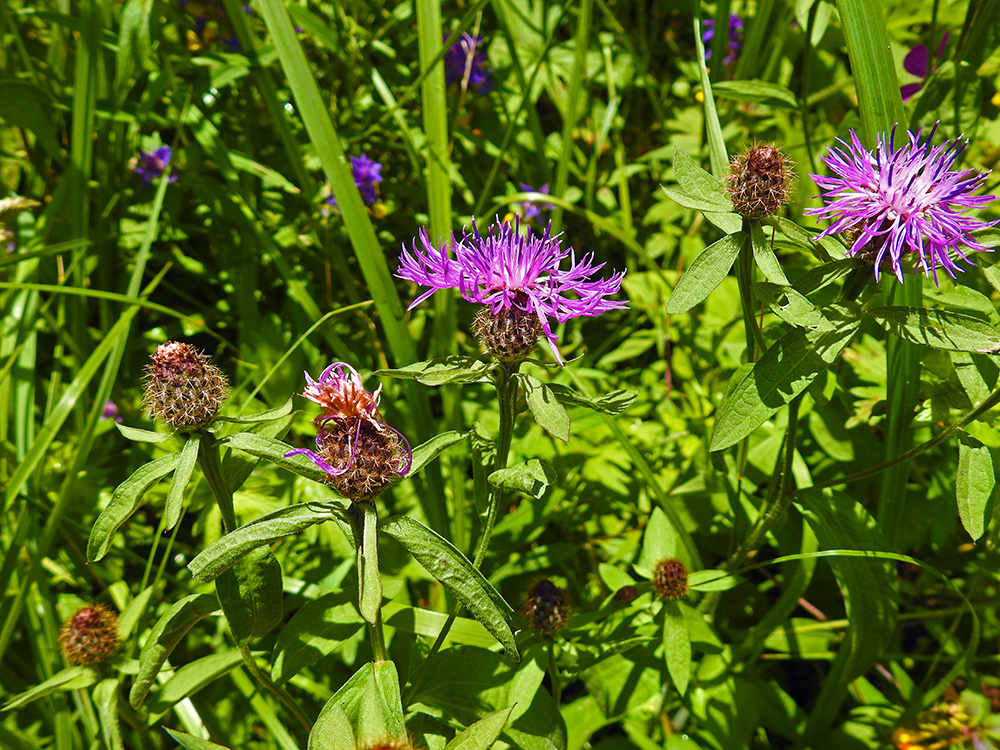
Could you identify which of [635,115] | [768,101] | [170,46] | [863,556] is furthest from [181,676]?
[635,115]

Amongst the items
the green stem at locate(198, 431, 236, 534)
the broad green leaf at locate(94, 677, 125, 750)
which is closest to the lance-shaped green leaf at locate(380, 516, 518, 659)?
the green stem at locate(198, 431, 236, 534)

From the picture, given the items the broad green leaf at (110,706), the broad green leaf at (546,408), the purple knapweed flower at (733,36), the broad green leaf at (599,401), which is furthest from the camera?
the purple knapweed flower at (733,36)

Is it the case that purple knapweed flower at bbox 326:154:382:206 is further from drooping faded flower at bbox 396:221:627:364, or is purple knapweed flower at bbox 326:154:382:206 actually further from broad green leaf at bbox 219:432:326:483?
broad green leaf at bbox 219:432:326:483

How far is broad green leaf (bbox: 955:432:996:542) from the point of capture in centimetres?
124

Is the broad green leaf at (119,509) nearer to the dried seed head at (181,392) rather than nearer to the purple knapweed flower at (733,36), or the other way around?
the dried seed head at (181,392)

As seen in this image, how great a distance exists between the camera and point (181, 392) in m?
1.17

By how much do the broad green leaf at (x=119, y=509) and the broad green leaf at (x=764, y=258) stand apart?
1002mm

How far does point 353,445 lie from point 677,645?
81 centimetres

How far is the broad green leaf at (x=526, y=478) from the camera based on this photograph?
111 cm

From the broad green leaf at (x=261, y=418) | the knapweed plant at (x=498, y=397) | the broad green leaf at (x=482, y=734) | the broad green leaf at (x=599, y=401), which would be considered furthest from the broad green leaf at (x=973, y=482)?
the broad green leaf at (x=261, y=418)

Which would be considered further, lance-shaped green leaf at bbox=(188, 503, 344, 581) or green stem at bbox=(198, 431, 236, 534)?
green stem at bbox=(198, 431, 236, 534)

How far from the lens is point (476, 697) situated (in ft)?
4.49

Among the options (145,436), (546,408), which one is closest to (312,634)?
(145,436)

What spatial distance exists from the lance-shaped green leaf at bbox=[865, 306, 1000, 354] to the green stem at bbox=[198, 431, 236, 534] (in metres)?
1.14
